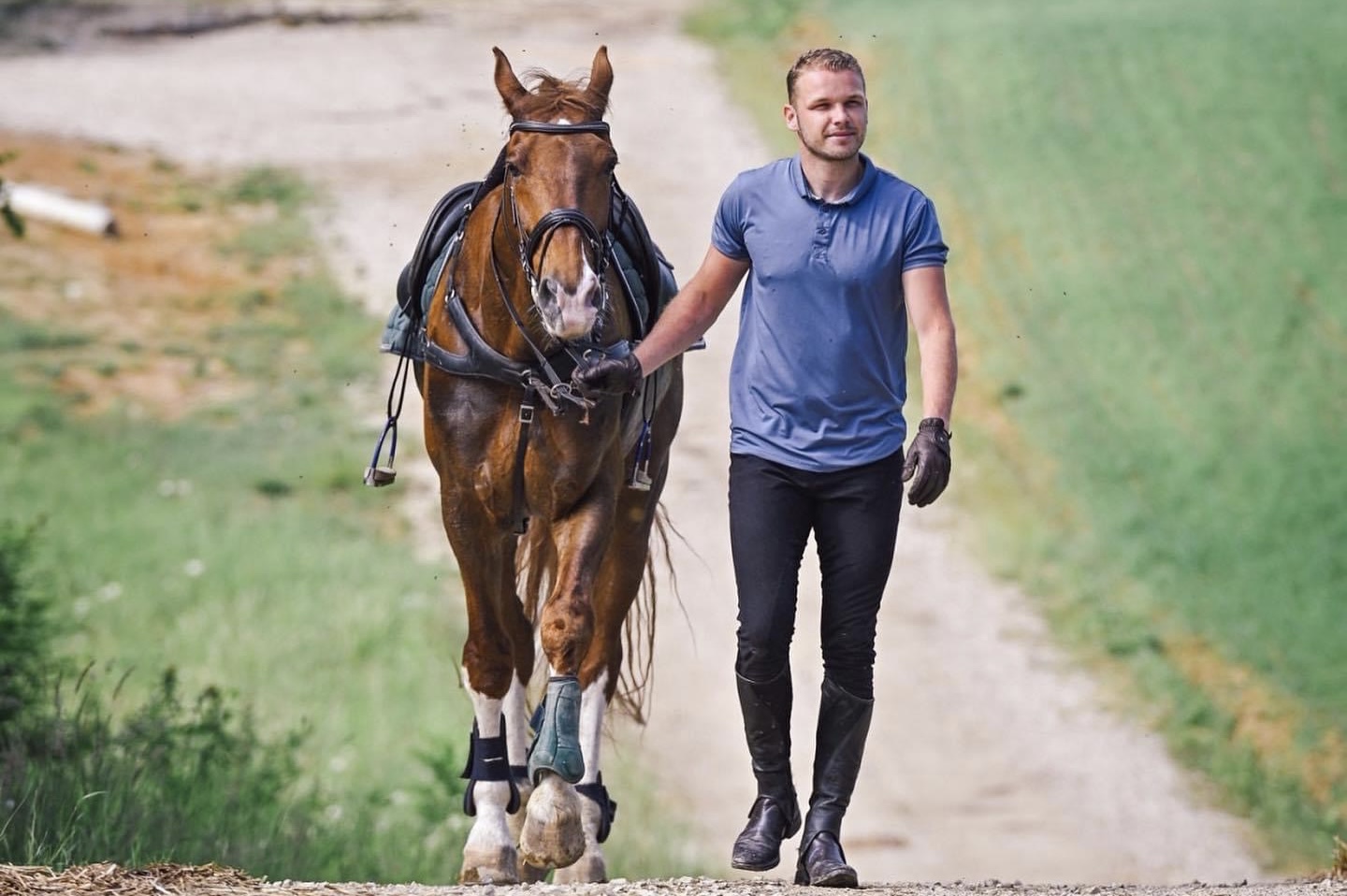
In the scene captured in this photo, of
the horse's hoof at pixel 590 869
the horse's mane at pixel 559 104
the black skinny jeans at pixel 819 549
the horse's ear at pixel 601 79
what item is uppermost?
the horse's ear at pixel 601 79

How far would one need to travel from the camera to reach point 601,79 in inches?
247

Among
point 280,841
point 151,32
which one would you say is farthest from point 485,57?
point 280,841

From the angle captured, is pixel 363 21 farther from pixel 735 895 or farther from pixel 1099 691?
pixel 735 895

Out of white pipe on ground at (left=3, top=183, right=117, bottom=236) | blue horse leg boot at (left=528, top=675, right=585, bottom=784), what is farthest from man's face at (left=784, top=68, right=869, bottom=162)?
white pipe on ground at (left=3, top=183, right=117, bottom=236)

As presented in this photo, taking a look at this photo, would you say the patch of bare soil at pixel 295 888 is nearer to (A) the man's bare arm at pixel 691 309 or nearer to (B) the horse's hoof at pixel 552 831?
(B) the horse's hoof at pixel 552 831

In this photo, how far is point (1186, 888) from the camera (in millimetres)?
6312

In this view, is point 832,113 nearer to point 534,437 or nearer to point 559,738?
point 534,437

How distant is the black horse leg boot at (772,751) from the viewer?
248 inches

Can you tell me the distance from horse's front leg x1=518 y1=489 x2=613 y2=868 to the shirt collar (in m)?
1.28

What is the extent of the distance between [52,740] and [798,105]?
14.5 ft

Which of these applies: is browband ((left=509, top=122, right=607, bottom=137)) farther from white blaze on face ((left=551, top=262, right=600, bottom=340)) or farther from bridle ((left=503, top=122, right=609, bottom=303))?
white blaze on face ((left=551, top=262, right=600, bottom=340))

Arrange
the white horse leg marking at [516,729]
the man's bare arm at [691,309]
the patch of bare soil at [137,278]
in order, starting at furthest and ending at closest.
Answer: the patch of bare soil at [137,278] < the white horse leg marking at [516,729] < the man's bare arm at [691,309]

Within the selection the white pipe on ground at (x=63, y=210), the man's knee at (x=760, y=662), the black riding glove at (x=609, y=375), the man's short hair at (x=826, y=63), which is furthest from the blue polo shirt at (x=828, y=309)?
the white pipe on ground at (x=63, y=210)

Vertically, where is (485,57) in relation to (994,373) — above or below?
above
